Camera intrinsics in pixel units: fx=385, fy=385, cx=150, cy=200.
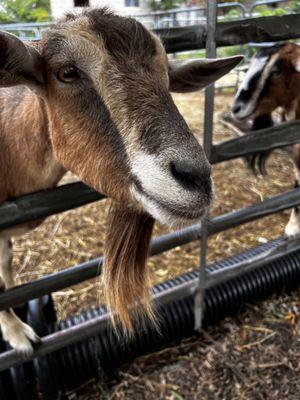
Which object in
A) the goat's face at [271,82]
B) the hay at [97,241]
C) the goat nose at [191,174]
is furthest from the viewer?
the goat's face at [271,82]

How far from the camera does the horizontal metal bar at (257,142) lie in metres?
2.06

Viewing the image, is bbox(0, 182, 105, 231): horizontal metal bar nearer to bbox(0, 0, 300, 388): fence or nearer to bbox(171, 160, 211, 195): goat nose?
bbox(0, 0, 300, 388): fence

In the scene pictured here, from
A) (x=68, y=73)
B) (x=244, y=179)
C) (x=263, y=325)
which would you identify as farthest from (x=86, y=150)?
(x=244, y=179)

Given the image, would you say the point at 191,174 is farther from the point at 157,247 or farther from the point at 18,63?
the point at 157,247

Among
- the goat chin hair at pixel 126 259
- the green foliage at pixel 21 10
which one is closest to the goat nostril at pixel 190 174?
the goat chin hair at pixel 126 259

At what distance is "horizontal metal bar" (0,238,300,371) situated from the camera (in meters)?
2.12

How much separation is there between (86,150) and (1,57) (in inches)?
16.9

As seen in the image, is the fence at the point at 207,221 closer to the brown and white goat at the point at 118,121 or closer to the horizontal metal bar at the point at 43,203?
the horizontal metal bar at the point at 43,203

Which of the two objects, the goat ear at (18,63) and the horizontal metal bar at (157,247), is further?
the horizontal metal bar at (157,247)

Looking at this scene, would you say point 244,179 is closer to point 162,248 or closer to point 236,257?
point 236,257

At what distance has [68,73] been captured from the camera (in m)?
1.44

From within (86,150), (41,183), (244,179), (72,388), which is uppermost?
(86,150)

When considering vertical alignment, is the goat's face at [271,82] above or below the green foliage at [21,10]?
below

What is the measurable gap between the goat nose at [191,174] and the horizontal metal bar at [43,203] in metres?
0.62
